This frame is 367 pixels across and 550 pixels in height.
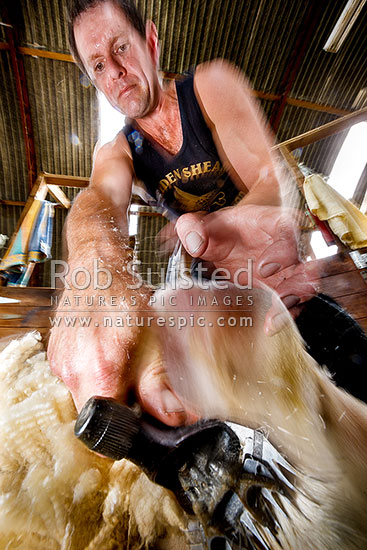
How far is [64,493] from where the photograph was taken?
40 centimetres

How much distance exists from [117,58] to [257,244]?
1.15m

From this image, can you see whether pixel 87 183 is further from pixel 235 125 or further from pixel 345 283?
pixel 345 283

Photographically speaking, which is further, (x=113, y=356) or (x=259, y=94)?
(x=259, y=94)

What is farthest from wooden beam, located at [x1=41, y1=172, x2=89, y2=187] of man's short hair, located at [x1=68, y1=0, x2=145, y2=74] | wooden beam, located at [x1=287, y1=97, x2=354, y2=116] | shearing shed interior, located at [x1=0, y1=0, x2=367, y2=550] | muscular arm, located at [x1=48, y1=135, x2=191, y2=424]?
wooden beam, located at [x1=287, y1=97, x2=354, y2=116]

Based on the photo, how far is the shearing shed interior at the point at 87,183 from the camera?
0.39m

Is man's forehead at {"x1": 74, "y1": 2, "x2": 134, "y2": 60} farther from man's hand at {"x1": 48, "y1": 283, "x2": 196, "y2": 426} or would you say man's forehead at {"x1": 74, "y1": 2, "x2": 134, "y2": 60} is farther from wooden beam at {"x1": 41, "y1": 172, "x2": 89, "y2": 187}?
wooden beam at {"x1": 41, "y1": 172, "x2": 89, "y2": 187}

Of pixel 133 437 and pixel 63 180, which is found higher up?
pixel 63 180

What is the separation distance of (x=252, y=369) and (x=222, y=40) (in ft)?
10.8

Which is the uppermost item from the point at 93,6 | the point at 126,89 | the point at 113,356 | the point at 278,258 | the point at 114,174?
the point at 93,6

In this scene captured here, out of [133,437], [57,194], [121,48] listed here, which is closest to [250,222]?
[133,437]

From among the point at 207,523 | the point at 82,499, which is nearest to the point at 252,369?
the point at 207,523

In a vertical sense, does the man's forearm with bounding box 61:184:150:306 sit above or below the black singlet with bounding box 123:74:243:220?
below

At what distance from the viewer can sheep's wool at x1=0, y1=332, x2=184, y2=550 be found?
36 centimetres

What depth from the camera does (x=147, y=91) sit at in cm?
127
